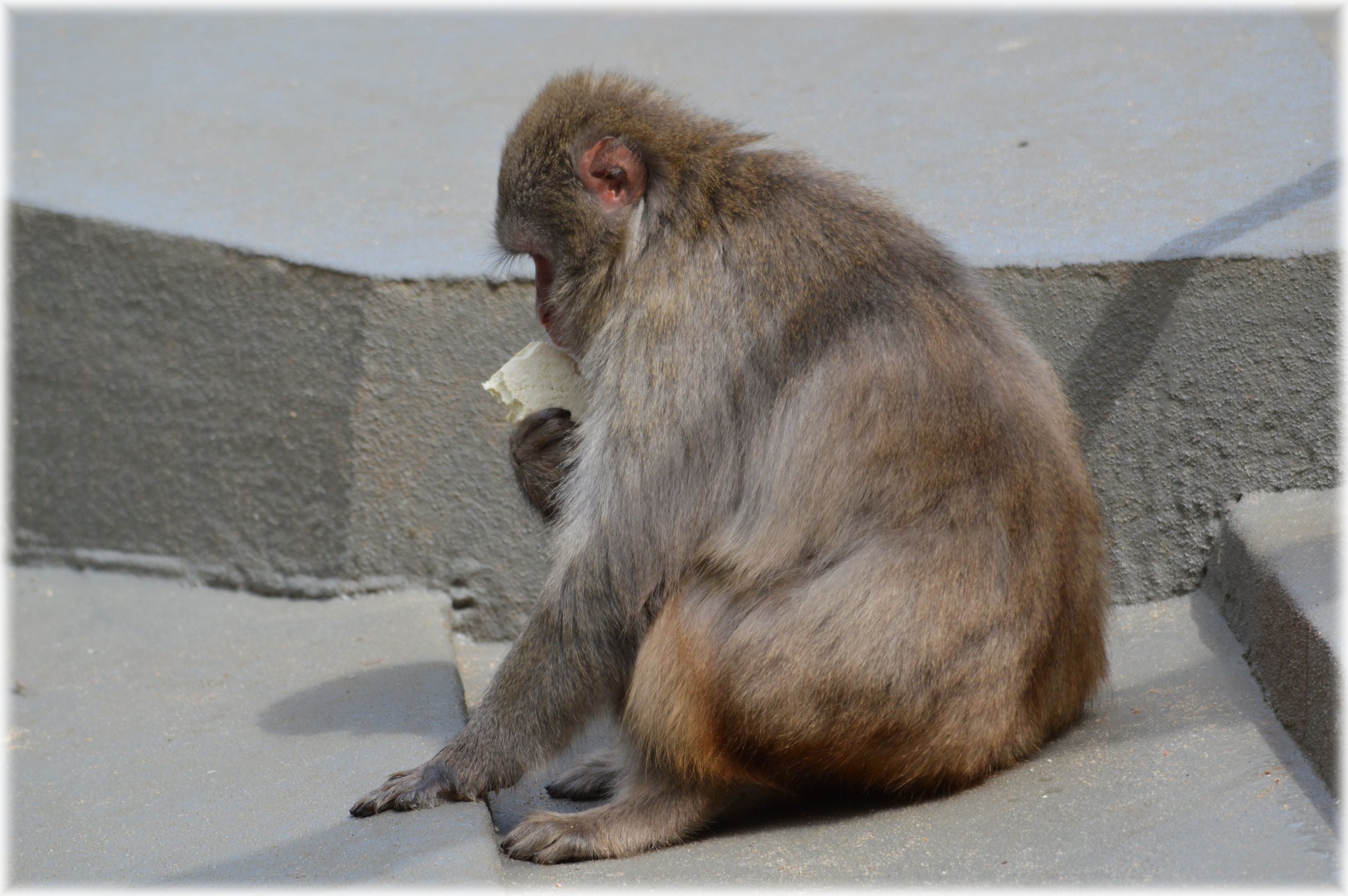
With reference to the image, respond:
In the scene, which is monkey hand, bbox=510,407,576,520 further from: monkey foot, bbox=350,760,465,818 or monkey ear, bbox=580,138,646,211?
monkey foot, bbox=350,760,465,818

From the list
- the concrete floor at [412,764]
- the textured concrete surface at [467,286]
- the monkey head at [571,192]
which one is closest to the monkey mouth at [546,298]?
the monkey head at [571,192]

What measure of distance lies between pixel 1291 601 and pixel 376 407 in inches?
111

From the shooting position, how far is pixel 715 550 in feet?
10.2

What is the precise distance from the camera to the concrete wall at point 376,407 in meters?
4.04

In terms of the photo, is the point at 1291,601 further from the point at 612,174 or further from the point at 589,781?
the point at 612,174

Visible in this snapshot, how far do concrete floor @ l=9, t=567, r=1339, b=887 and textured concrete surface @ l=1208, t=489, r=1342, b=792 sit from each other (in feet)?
0.22

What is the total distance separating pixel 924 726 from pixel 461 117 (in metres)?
3.73

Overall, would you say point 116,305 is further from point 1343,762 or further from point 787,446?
point 1343,762

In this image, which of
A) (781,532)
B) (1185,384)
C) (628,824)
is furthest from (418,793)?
(1185,384)

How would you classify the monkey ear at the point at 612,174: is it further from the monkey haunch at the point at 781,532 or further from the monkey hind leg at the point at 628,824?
the monkey hind leg at the point at 628,824

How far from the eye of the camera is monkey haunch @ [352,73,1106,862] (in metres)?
2.98

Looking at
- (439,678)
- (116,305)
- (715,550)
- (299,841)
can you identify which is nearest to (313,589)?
(439,678)

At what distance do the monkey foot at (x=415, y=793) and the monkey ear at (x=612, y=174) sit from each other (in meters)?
1.38

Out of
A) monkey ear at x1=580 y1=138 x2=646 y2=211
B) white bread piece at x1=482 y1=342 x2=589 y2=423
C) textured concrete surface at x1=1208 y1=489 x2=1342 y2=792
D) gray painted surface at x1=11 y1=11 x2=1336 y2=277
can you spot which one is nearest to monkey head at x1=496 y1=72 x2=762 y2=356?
monkey ear at x1=580 y1=138 x2=646 y2=211
